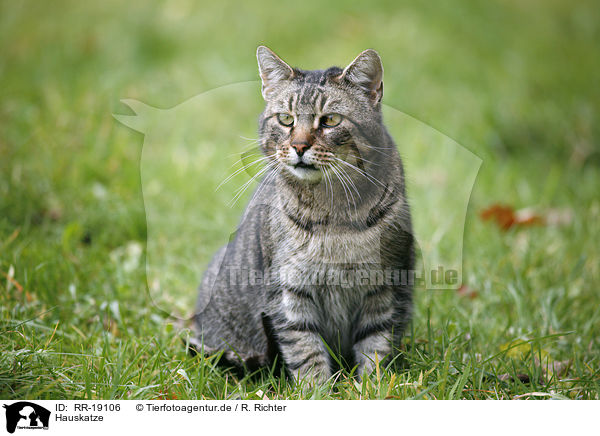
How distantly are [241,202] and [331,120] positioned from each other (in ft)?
2.98

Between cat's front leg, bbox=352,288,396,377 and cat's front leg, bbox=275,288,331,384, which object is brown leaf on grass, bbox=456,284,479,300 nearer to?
cat's front leg, bbox=352,288,396,377

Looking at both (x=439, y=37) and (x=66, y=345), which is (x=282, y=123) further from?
(x=439, y=37)

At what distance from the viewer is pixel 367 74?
6.80ft

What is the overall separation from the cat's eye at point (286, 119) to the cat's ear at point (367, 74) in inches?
9.1

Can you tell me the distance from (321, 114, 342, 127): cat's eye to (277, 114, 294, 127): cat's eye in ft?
0.37

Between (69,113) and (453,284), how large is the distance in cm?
261

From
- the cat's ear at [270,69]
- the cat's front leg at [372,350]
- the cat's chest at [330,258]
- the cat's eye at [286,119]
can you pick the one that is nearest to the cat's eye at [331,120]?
the cat's eye at [286,119]

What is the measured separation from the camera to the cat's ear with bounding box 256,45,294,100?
7.04 ft

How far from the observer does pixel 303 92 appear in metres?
2.10

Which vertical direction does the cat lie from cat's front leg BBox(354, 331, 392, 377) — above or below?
above
